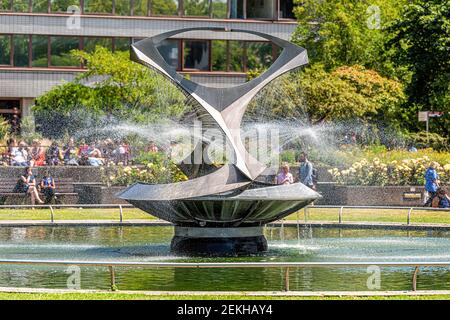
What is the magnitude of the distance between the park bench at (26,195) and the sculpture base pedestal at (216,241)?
48.2 ft

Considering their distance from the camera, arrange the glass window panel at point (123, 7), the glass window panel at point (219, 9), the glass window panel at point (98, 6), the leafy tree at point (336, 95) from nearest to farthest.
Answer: the leafy tree at point (336, 95)
the glass window panel at point (98, 6)
the glass window panel at point (123, 7)
the glass window panel at point (219, 9)

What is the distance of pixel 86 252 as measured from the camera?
23.9m

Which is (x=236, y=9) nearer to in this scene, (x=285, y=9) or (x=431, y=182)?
(x=285, y=9)

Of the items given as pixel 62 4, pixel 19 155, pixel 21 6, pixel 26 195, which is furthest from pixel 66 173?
pixel 62 4

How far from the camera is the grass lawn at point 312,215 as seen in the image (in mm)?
31500

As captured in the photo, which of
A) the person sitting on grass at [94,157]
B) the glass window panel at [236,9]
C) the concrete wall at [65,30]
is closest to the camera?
the person sitting on grass at [94,157]

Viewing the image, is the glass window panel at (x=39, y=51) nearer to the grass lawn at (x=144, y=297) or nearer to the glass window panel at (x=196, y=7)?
the glass window panel at (x=196, y=7)

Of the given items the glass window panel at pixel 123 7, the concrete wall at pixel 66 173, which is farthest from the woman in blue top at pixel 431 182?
the glass window panel at pixel 123 7

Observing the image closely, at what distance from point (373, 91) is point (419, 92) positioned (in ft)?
9.86

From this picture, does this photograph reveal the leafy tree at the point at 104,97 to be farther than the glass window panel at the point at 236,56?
No

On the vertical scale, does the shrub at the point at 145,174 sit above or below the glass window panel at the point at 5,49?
below

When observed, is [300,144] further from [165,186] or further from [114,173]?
[165,186]

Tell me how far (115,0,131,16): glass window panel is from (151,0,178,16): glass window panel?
1305 millimetres

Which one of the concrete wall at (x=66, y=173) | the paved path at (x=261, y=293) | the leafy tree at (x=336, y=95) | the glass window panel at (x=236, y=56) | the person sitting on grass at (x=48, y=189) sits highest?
the glass window panel at (x=236, y=56)
